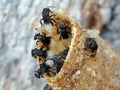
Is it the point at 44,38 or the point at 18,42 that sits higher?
the point at 18,42

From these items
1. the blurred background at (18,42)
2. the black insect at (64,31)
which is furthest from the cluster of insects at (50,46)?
the blurred background at (18,42)

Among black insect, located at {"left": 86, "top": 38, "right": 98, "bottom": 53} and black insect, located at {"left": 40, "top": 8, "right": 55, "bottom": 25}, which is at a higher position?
black insect, located at {"left": 40, "top": 8, "right": 55, "bottom": 25}

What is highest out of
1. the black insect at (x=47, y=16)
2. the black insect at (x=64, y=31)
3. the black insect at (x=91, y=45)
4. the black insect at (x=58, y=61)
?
the black insect at (x=47, y=16)

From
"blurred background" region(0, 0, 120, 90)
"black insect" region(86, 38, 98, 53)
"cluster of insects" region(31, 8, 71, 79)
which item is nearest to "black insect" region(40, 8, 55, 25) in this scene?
"cluster of insects" region(31, 8, 71, 79)

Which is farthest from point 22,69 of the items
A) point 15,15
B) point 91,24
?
point 91,24

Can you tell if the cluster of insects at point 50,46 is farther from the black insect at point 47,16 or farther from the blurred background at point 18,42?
the blurred background at point 18,42

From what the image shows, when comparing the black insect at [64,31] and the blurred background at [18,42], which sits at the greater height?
the blurred background at [18,42]

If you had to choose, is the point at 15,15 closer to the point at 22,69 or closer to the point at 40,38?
the point at 22,69

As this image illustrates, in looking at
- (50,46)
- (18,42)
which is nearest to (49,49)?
(50,46)

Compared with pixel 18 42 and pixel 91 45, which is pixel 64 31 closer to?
pixel 91 45

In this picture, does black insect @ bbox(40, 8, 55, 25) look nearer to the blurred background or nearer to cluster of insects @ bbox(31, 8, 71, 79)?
cluster of insects @ bbox(31, 8, 71, 79)

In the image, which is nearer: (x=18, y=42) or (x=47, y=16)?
(x=47, y=16)
